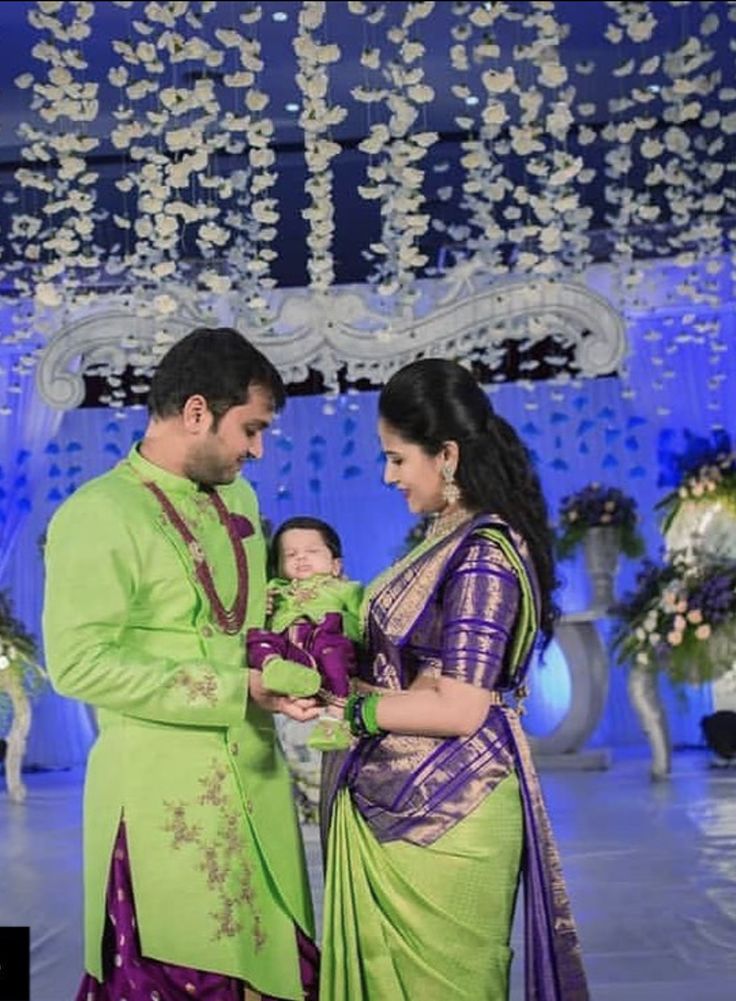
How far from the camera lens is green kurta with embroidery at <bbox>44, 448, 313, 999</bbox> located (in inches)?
113

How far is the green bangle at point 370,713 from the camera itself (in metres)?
2.95

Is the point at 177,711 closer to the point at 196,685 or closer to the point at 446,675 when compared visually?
the point at 196,685

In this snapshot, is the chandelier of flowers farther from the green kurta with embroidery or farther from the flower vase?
the green kurta with embroidery

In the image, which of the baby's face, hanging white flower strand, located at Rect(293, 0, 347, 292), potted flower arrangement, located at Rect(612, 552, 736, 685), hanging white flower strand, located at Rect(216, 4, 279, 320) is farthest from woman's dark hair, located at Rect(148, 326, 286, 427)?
potted flower arrangement, located at Rect(612, 552, 736, 685)

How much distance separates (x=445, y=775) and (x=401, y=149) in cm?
608

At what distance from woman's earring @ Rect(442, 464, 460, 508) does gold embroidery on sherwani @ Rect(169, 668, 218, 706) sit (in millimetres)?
513

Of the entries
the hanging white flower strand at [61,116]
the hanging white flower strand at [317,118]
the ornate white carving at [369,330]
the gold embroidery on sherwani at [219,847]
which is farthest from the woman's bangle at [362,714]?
the ornate white carving at [369,330]

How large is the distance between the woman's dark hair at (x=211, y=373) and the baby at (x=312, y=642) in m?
0.37

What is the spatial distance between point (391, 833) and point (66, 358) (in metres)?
7.93

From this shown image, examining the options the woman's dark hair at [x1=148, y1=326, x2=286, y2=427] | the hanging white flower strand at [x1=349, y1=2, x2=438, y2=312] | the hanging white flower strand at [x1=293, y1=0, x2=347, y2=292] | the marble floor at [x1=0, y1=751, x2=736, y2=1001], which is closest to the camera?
the woman's dark hair at [x1=148, y1=326, x2=286, y2=427]

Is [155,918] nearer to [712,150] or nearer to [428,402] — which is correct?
[428,402]

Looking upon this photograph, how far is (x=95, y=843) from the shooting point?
9.76 feet

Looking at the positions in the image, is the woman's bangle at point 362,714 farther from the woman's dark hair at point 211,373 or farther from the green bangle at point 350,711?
the woman's dark hair at point 211,373

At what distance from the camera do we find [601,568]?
11719 mm
